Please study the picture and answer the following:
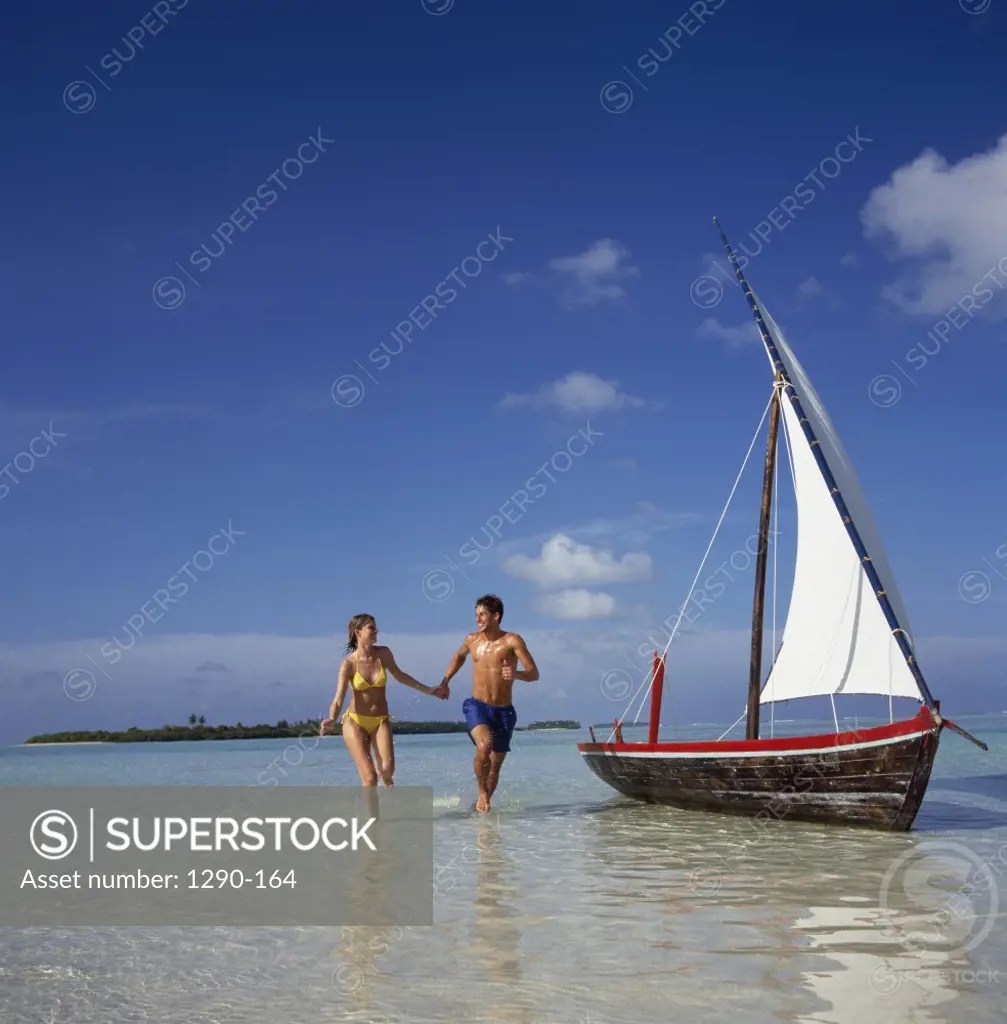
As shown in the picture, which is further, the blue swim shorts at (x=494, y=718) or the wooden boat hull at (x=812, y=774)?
the blue swim shorts at (x=494, y=718)

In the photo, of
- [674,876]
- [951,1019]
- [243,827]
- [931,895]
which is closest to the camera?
[951,1019]

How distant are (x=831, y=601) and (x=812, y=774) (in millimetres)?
2633

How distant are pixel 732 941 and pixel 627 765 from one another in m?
10.6

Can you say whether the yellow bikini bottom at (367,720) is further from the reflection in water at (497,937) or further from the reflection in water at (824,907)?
the reflection in water at (824,907)

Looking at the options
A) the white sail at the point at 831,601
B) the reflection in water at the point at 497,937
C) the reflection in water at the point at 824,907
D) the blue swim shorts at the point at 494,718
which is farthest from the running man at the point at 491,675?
the white sail at the point at 831,601

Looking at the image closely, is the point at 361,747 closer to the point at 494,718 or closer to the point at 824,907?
the point at 494,718

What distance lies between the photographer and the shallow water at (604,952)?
5176mm

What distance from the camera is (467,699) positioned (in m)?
13.8

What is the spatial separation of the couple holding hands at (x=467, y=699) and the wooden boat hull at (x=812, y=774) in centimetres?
304

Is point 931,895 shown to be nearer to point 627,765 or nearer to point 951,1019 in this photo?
point 951,1019

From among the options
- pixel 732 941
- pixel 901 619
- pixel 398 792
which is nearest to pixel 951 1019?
pixel 732 941

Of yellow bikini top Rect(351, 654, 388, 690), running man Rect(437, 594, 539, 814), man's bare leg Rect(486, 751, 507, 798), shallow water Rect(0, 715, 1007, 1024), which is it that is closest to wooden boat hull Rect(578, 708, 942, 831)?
shallow water Rect(0, 715, 1007, 1024)

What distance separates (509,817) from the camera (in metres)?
14.9

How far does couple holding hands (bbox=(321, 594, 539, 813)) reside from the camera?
1210 centimetres
